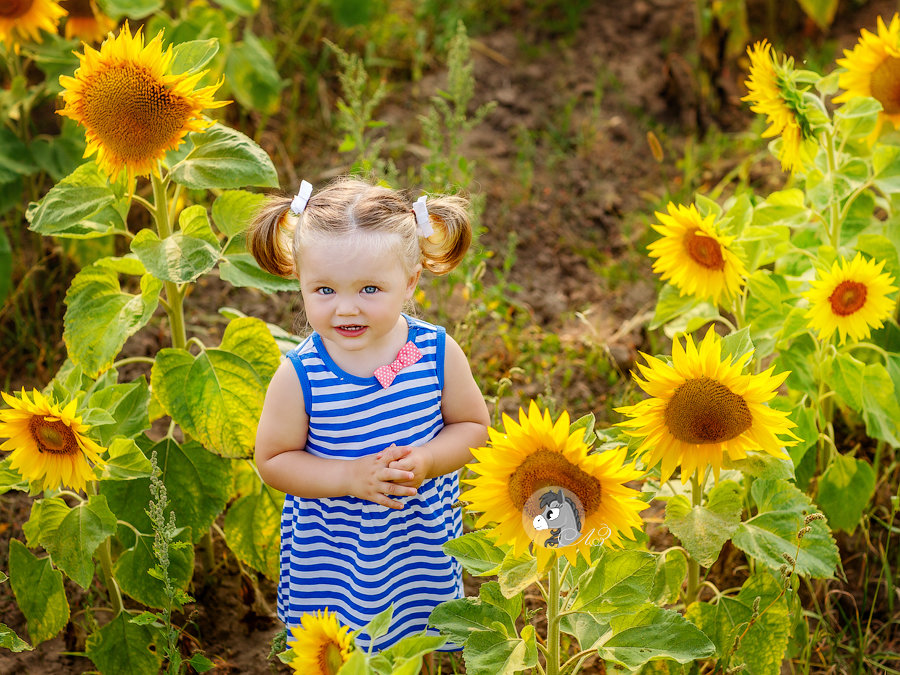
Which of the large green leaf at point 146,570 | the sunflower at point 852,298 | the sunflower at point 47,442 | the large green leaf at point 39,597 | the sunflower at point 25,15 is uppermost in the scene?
the sunflower at point 25,15

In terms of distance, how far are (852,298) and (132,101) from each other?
1615mm

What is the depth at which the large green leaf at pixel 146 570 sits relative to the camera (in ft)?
7.46

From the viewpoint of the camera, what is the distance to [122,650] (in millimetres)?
2273

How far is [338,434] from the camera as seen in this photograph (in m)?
2.00

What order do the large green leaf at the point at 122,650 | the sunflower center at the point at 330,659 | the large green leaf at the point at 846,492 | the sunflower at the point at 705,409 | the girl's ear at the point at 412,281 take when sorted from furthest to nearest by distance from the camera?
the large green leaf at the point at 846,492
the large green leaf at the point at 122,650
the girl's ear at the point at 412,281
the sunflower at the point at 705,409
the sunflower center at the point at 330,659

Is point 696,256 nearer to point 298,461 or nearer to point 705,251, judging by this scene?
point 705,251

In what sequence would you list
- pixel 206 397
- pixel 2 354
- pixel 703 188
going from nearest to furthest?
pixel 206 397
pixel 2 354
pixel 703 188

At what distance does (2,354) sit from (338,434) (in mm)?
1795

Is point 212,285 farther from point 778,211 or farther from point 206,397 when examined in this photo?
point 778,211

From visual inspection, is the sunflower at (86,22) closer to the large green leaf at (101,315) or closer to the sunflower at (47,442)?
the large green leaf at (101,315)

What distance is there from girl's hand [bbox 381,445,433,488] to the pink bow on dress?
14cm

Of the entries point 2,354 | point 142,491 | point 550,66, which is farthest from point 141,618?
point 550,66

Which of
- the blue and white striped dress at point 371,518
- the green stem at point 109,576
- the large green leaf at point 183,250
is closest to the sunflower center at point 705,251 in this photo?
the blue and white striped dress at point 371,518

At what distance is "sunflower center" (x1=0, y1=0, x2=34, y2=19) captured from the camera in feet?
8.79
